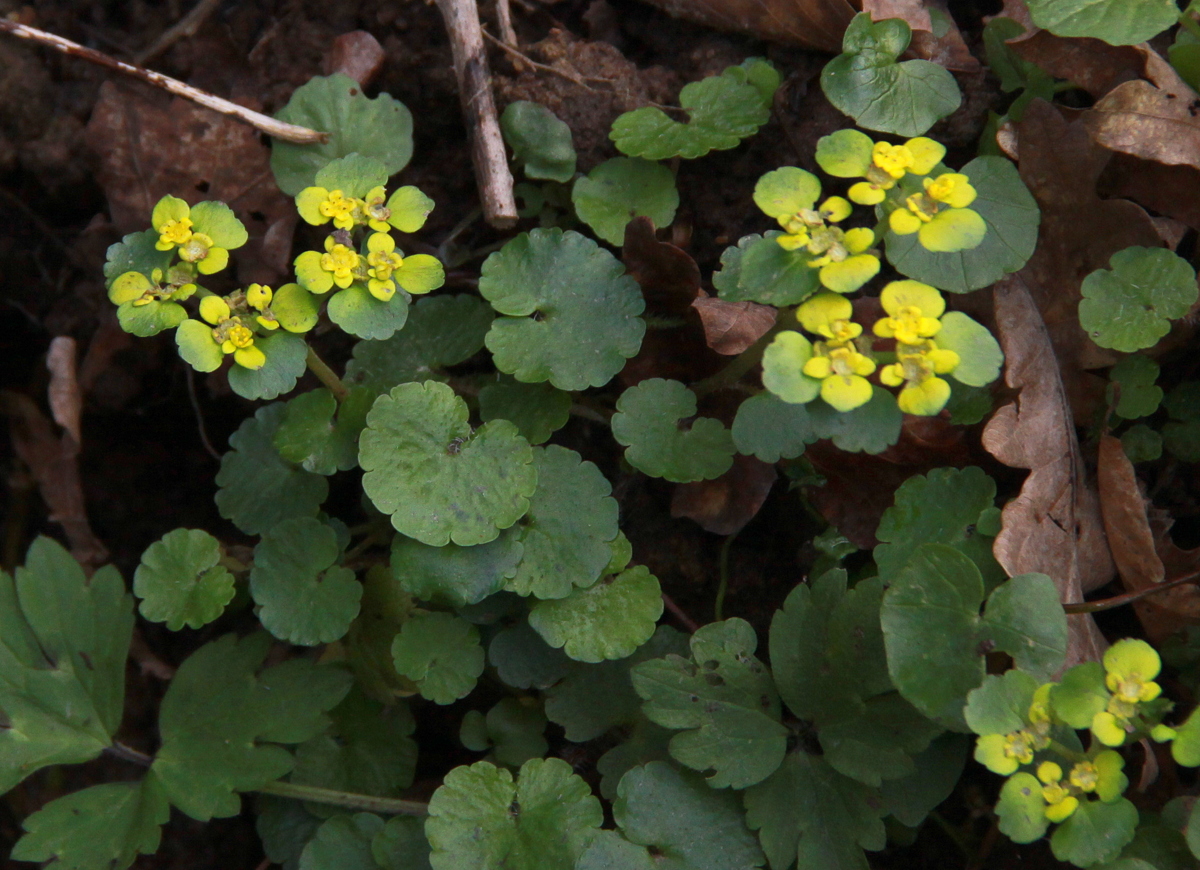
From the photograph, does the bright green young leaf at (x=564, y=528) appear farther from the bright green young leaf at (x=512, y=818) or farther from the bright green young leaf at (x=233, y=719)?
the bright green young leaf at (x=233, y=719)

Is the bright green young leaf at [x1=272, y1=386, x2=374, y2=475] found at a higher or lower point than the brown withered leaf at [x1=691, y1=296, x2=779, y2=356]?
lower

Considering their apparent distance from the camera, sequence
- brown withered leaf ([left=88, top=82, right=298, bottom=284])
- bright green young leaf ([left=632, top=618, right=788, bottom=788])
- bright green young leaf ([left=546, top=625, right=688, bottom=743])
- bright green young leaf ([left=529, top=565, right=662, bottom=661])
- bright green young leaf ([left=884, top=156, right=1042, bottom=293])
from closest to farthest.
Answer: bright green young leaf ([left=884, top=156, right=1042, bottom=293]) → bright green young leaf ([left=632, top=618, right=788, bottom=788]) → bright green young leaf ([left=529, top=565, right=662, bottom=661]) → bright green young leaf ([left=546, top=625, right=688, bottom=743]) → brown withered leaf ([left=88, top=82, right=298, bottom=284])

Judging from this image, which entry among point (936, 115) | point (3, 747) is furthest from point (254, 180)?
point (936, 115)

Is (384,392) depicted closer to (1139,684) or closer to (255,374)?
(255,374)

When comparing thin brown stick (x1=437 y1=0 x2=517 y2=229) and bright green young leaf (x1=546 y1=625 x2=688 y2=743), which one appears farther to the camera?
thin brown stick (x1=437 y1=0 x2=517 y2=229)

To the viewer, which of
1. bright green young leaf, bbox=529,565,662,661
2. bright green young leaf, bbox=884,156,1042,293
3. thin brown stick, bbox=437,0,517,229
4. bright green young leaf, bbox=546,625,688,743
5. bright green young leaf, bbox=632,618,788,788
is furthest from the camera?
thin brown stick, bbox=437,0,517,229

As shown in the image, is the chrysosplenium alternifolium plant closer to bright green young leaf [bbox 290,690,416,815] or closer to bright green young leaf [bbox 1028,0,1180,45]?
bright green young leaf [bbox 290,690,416,815]

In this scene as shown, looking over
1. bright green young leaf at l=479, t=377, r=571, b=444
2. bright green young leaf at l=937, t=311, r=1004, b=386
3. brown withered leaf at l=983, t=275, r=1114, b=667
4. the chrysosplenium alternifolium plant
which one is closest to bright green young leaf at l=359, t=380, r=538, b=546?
the chrysosplenium alternifolium plant
